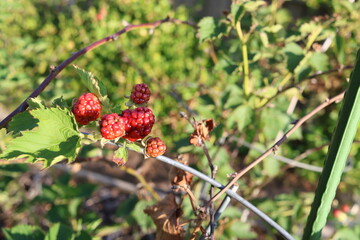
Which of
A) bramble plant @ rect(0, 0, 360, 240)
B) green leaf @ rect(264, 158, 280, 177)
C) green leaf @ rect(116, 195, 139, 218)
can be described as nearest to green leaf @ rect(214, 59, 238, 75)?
bramble plant @ rect(0, 0, 360, 240)

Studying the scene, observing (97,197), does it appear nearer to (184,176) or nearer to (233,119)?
(233,119)

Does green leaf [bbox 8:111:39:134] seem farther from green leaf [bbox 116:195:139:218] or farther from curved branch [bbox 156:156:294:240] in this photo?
green leaf [bbox 116:195:139:218]

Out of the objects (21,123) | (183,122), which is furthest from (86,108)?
(183,122)

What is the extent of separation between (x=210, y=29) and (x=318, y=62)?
397 millimetres

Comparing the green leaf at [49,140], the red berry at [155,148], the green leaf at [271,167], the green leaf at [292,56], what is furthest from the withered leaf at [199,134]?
the green leaf at [271,167]

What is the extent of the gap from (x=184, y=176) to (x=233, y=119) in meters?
0.58

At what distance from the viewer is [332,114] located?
270 centimetres

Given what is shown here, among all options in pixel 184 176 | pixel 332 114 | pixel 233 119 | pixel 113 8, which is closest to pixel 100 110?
pixel 184 176

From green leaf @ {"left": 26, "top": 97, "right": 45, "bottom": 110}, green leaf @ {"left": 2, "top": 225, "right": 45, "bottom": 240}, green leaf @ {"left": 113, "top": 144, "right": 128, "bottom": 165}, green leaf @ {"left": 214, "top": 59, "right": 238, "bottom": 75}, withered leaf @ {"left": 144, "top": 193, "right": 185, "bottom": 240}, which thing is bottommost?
green leaf @ {"left": 2, "top": 225, "right": 45, "bottom": 240}

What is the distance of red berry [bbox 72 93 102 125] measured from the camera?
1.86 feet

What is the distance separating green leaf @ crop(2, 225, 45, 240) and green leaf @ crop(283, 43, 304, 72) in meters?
0.91

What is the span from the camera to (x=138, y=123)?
0.57 m

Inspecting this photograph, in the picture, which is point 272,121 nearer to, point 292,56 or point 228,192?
point 292,56

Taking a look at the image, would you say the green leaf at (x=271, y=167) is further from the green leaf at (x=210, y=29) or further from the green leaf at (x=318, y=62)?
the green leaf at (x=210, y=29)
